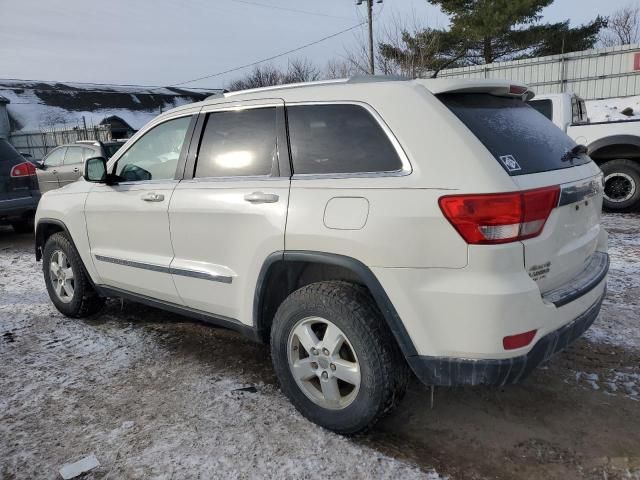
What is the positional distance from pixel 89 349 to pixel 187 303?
1.08 metres

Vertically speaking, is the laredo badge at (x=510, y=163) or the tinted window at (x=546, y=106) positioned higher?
the tinted window at (x=546, y=106)

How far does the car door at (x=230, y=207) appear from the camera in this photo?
2787 millimetres

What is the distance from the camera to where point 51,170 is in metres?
11.5

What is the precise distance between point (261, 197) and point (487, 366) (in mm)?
1423

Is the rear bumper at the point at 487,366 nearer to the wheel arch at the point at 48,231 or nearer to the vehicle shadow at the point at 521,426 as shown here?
the vehicle shadow at the point at 521,426

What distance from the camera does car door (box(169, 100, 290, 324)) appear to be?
2.79m

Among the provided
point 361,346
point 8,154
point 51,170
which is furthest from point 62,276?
point 51,170

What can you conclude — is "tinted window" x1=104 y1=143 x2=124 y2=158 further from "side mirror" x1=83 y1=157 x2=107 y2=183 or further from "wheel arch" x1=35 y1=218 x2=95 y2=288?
"side mirror" x1=83 y1=157 x2=107 y2=183

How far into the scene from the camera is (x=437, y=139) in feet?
7.48

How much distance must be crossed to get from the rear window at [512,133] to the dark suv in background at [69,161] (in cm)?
911

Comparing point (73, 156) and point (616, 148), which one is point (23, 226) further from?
point (616, 148)


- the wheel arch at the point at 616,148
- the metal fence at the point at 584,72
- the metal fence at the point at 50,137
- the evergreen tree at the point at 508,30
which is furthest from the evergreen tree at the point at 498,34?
the wheel arch at the point at 616,148

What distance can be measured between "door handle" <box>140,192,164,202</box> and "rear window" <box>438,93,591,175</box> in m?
1.94

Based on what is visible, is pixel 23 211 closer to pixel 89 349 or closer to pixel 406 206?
pixel 89 349
